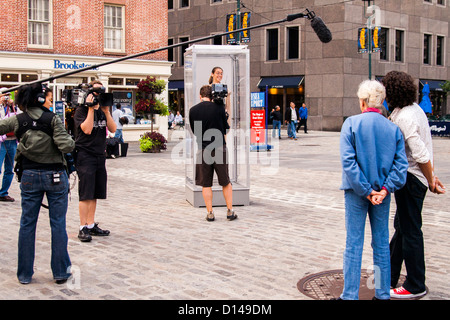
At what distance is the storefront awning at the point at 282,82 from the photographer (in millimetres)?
38316

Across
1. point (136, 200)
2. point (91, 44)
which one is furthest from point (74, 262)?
point (91, 44)

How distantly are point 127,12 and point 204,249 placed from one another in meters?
23.0

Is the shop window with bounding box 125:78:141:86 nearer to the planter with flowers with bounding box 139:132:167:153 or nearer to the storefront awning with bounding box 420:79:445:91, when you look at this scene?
the planter with flowers with bounding box 139:132:167:153

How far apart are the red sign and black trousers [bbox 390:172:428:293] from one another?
51.9 ft

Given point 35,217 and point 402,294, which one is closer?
point 402,294

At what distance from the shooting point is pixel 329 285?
195 inches

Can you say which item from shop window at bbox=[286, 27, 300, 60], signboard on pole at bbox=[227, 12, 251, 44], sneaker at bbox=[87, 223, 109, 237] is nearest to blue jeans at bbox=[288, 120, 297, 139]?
signboard on pole at bbox=[227, 12, 251, 44]

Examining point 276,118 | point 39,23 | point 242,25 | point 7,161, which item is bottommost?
point 7,161

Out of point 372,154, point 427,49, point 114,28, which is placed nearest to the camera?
point 372,154

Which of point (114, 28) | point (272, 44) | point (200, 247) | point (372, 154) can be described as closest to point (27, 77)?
point (114, 28)

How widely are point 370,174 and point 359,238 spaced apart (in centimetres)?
51

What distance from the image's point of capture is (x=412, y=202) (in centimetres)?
451

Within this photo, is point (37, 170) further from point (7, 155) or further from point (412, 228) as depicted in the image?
point (7, 155)
